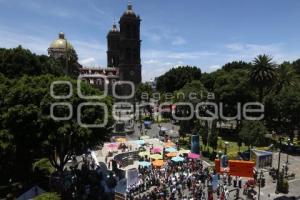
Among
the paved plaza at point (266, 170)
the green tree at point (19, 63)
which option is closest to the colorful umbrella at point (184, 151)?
the paved plaza at point (266, 170)

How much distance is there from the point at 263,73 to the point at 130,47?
50139 millimetres

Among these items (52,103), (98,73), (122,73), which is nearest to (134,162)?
(52,103)

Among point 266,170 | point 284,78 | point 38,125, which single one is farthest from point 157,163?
point 284,78

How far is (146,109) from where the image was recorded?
85.9 m

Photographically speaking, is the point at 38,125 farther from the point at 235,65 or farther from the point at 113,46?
the point at 113,46

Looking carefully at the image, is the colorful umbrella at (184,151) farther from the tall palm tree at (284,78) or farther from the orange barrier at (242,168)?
the tall palm tree at (284,78)

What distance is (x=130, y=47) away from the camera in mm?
96312

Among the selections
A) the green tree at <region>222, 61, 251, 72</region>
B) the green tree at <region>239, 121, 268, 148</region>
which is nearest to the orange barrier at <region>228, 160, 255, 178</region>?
the green tree at <region>239, 121, 268, 148</region>

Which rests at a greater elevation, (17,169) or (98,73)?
(98,73)

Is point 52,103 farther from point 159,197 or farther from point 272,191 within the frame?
point 272,191

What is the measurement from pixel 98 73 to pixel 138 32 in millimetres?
22626

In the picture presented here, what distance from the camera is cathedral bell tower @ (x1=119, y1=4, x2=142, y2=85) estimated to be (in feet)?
311

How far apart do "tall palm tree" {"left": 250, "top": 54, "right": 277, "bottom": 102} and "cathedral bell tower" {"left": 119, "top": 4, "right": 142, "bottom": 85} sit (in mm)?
47942

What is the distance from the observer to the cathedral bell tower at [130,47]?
94.9 m
